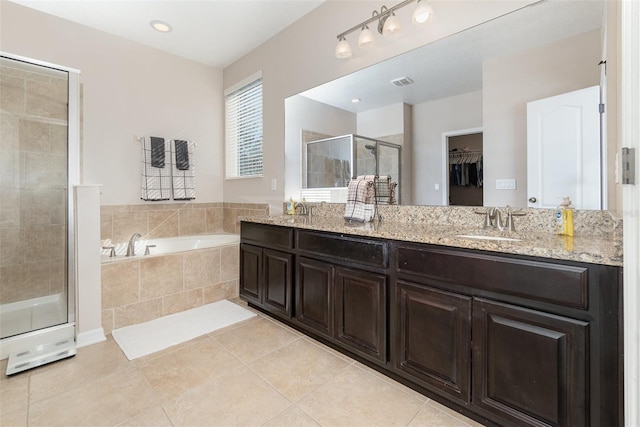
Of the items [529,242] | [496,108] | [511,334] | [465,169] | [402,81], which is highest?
[402,81]

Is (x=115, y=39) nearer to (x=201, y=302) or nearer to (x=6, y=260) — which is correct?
(x=6, y=260)

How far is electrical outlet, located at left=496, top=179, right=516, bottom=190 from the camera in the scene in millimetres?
1639

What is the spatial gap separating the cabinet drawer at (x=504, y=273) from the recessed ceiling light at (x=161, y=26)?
3112 millimetres

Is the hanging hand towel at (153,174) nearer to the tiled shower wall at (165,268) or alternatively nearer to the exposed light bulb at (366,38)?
the tiled shower wall at (165,268)

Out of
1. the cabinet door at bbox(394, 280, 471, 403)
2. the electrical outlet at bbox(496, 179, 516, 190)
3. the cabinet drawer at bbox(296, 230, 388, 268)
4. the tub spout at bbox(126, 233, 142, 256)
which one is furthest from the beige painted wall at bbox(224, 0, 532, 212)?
the cabinet door at bbox(394, 280, 471, 403)

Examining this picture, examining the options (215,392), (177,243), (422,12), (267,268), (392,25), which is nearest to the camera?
(215,392)

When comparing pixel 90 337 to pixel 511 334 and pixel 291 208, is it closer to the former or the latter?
pixel 291 208

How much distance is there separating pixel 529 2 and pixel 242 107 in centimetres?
297

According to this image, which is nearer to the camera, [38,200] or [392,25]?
[392,25]

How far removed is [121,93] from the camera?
309 centimetres

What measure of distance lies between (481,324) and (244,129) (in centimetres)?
327

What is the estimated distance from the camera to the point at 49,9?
260 cm

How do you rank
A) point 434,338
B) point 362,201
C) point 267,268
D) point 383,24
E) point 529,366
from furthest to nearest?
point 267,268
point 362,201
point 383,24
point 434,338
point 529,366

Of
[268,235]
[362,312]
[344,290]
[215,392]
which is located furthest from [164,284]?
[362,312]
